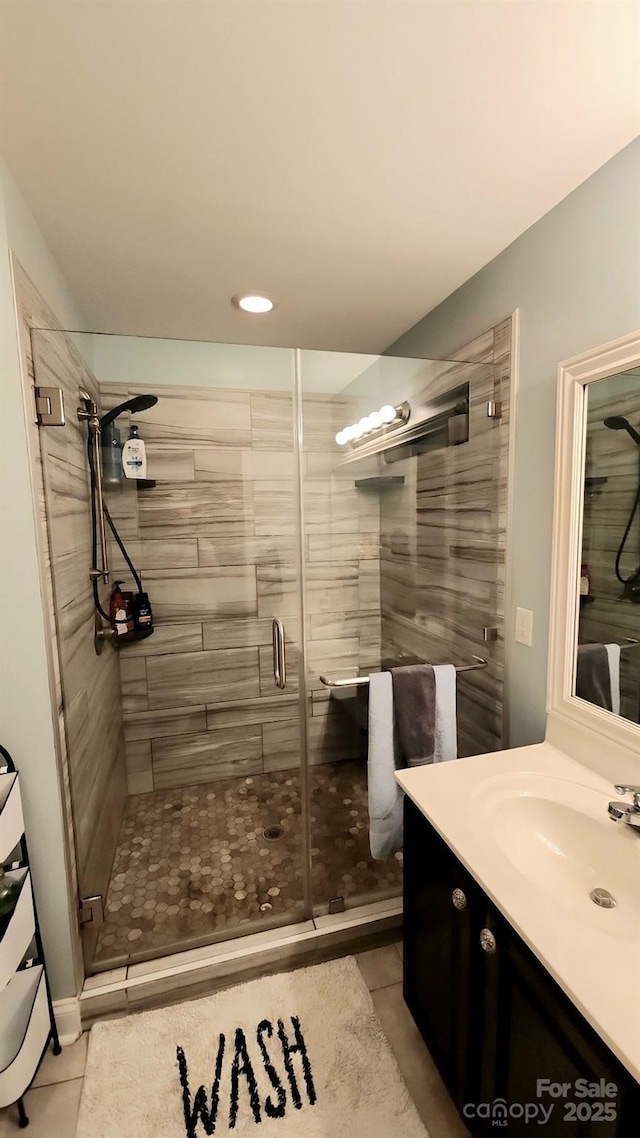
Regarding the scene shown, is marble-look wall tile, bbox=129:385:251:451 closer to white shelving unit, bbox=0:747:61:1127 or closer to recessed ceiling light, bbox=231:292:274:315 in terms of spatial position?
recessed ceiling light, bbox=231:292:274:315

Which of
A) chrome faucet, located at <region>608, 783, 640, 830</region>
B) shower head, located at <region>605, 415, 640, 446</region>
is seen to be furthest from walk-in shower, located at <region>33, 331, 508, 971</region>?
chrome faucet, located at <region>608, 783, 640, 830</region>

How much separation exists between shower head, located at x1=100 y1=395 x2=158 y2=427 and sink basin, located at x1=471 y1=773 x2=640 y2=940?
2.06 meters

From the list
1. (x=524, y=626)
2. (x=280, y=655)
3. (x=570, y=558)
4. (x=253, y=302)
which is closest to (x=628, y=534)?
(x=570, y=558)

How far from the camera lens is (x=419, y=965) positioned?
4.42 feet

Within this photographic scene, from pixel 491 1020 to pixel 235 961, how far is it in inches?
39.8

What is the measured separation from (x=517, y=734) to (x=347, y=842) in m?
0.84

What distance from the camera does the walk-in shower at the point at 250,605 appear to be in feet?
5.78

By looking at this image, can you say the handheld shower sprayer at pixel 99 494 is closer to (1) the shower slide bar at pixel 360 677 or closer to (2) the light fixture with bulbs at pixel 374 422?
(2) the light fixture with bulbs at pixel 374 422

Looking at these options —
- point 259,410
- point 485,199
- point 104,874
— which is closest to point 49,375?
point 259,410

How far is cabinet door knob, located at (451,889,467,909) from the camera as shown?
106 centimetres

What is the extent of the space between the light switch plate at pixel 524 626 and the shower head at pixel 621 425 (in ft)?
2.05

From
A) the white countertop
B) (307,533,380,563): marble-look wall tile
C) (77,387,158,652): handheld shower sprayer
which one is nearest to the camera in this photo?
the white countertop

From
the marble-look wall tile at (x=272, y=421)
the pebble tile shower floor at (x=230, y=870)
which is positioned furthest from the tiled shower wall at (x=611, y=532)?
the marble-look wall tile at (x=272, y=421)

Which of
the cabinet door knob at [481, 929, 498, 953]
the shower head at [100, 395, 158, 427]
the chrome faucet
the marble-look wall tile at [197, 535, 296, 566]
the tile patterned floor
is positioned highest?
the shower head at [100, 395, 158, 427]
